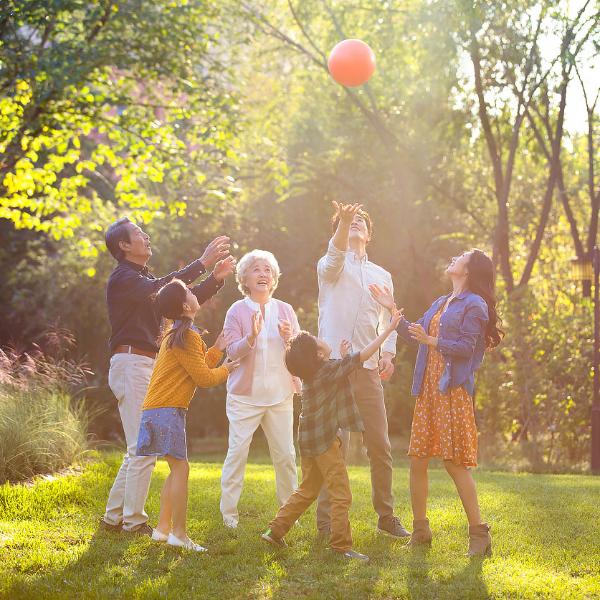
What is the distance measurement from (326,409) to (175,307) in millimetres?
1214

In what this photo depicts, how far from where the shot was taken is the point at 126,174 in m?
16.0

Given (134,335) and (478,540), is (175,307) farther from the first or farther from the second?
(478,540)

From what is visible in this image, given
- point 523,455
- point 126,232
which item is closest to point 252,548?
point 126,232

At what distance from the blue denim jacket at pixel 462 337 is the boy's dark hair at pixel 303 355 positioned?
672 mm

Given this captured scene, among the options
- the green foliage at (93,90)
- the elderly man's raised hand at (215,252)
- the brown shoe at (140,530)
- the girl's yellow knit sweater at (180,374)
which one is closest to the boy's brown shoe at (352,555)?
the girl's yellow knit sweater at (180,374)

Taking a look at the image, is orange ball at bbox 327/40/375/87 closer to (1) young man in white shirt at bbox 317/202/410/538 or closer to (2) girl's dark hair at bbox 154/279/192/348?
(1) young man in white shirt at bbox 317/202/410/538

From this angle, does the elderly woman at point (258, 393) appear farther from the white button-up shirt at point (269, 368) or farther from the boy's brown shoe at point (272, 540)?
the boy's brown shoe at point (272, 540)

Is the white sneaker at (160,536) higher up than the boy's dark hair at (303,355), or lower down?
lower down

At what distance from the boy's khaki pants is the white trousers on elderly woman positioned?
886mm

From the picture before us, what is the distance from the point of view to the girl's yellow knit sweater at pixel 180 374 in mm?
6102

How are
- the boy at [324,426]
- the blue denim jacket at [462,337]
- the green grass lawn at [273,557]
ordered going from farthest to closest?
the blue denim jacket at [462,337] < the boy at [324,426] < the green grass lawn at [273,557]

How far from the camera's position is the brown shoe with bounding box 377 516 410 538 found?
6605 millimetres

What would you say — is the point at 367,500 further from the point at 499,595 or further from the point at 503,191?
the point at 503,191

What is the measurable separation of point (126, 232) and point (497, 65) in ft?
43.5
